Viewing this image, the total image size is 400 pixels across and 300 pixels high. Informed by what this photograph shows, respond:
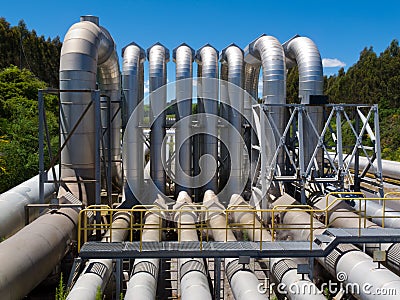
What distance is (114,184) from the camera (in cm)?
1658

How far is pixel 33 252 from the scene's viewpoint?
7172 mm

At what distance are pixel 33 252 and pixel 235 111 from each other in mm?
11140

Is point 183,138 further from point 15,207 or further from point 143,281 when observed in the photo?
point 143,281

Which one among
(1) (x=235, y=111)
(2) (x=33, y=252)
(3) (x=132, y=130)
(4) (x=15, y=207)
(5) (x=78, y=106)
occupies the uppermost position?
(1) (x=235, y=111)

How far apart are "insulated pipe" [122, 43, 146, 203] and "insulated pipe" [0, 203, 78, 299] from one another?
5.53m

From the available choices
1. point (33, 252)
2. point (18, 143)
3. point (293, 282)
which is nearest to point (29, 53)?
point (18, 143)

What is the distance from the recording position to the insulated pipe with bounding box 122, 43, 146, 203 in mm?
15203

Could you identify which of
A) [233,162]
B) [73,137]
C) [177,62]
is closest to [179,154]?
[233,162]

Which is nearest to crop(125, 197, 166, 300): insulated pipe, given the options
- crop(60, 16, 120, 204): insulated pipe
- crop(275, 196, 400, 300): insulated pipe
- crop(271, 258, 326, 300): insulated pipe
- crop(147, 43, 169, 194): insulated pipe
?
crop(271, 258, 326, 300): insulated pipe

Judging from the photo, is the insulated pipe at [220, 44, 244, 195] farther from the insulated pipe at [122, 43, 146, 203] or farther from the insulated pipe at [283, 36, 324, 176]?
the insulated pipe at [122, 43, 146, 203]

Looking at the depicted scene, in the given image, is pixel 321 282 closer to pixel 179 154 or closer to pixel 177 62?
pixel 179 154

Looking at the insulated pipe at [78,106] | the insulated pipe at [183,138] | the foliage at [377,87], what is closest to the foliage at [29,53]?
the foliage at [377,87]

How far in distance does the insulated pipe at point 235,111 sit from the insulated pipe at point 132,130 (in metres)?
3.57

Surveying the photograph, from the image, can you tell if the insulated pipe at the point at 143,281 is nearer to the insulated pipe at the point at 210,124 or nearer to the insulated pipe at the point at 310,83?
the insulated pipe at the point at 210,124
